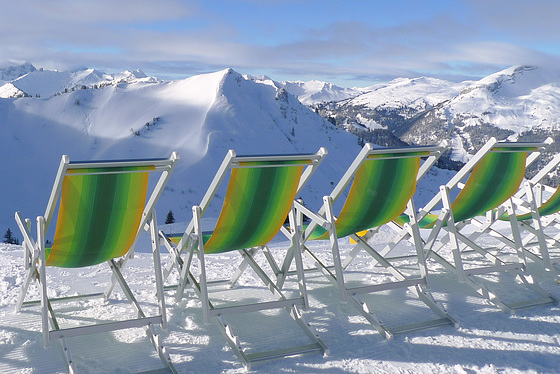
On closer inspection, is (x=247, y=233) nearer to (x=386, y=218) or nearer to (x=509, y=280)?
(x=386, y=218)

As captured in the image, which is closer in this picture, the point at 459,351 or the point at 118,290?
the point at 459,351

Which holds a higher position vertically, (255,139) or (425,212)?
(425,212)

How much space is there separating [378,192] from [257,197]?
85cm

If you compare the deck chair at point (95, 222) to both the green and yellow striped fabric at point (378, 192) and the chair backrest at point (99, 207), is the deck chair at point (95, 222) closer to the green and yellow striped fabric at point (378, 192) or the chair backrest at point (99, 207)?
the chair backrest at point (99, 207)

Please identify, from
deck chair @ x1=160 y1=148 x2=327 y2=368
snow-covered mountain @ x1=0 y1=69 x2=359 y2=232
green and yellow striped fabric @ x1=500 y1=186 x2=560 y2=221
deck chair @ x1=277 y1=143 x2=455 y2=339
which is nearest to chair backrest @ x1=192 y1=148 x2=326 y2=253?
deck chair @ x1=160 y1=148 x2=327 y2=368

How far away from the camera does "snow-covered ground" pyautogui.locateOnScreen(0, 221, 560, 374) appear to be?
2834 mm

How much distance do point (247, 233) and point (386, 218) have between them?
103cm

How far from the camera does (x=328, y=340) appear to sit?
125 inches

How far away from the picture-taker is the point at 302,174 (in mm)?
3240

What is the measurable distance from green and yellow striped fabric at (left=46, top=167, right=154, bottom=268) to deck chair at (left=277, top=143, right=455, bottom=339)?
107 centimetres

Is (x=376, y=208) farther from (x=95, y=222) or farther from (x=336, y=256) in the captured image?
(x=95, y=222)

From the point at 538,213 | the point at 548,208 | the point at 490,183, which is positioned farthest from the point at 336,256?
the point at 548,208

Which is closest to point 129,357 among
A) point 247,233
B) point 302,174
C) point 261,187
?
point 247,233

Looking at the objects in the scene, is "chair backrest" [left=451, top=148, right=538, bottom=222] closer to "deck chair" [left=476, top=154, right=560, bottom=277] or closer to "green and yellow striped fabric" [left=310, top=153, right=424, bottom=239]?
"deck chair" [left=476, top=154, right=560, bottom=277]
